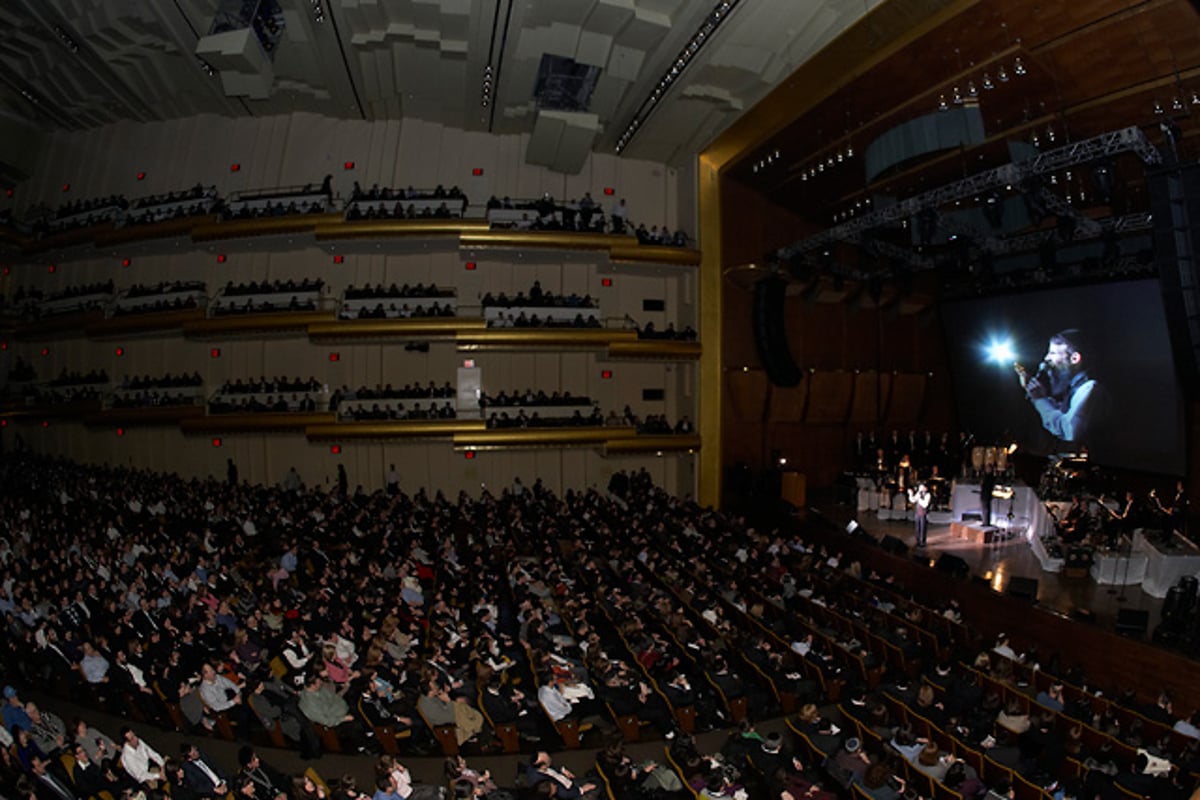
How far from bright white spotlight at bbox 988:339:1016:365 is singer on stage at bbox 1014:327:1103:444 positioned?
1.01 m

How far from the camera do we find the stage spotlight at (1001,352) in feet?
68.3

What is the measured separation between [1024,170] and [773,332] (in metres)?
9.30

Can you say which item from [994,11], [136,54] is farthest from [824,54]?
[136,54]

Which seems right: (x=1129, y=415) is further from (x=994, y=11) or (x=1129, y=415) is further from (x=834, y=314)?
(x=994, y=11)

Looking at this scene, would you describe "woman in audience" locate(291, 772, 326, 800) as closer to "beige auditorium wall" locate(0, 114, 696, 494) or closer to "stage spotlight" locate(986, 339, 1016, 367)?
"beige auditorium wall" locate(0, 114, 696, 494)

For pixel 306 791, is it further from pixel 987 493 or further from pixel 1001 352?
pixel 1001 352

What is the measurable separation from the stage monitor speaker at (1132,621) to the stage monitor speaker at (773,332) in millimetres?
11797

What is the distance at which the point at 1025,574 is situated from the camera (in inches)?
512

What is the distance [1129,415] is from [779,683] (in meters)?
13.0

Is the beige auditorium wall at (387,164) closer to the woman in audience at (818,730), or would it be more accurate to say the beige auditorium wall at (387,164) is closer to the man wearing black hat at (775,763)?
the woman in audience at (818,730)

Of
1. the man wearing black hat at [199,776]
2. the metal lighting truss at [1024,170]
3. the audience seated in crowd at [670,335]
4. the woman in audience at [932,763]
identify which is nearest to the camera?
the man wearing black hat at [199,776]

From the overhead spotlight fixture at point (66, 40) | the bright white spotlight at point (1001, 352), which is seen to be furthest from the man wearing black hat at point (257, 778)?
the overhead spotlight fixture at point (66, 40)

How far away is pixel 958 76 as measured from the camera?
1334 cm

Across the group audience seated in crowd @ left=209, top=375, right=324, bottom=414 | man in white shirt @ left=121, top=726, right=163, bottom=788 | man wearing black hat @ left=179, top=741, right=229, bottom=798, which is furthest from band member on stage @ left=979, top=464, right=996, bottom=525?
audience seated in crowd @ left=209, top=375, right=324, bottom=414
